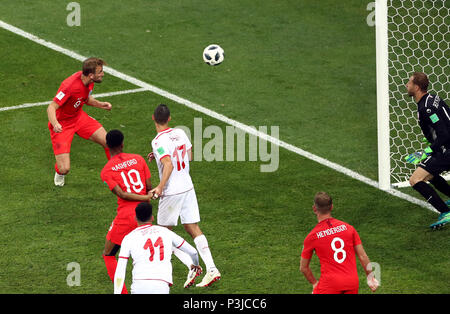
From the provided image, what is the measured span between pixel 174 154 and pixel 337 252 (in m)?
2.45

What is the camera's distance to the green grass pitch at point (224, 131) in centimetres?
1009

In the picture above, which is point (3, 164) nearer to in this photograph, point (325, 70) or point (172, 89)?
point (172, 89)

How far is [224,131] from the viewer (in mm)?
13734

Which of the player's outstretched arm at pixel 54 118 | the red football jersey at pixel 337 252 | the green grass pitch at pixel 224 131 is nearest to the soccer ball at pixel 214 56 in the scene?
the green grass pitch at pixel 224 131

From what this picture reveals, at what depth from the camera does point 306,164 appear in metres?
12.8

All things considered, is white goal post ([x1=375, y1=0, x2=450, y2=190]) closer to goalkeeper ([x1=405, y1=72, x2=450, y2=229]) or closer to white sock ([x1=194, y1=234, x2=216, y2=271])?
goalkeeper ([x1=405, y1=72, x2=450, y2=229])

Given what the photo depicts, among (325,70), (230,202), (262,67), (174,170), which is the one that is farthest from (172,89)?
(174,170)

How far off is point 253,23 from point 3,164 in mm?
7297

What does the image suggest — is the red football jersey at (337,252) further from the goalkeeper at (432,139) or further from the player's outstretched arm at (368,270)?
the goalkeeper at (432,139)

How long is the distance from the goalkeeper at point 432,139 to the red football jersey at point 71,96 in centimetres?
432

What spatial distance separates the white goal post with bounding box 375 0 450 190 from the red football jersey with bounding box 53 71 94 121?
4.06 metres

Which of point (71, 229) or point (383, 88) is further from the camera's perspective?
point (383, 88)

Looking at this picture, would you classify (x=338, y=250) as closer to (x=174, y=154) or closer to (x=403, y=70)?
(x=174, y=154)

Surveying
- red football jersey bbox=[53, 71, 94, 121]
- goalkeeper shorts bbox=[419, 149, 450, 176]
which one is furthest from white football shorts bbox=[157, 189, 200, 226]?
goalkeeper shorts bbox=[419, 149, 450, 176]
